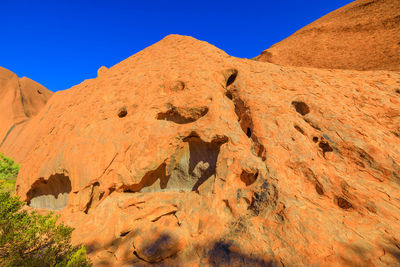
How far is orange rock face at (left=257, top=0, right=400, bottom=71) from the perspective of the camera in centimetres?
1108

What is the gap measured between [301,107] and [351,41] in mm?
11722

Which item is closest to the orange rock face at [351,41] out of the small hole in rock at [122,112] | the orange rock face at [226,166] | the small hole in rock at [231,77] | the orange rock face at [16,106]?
the orange rock face at [226,166]

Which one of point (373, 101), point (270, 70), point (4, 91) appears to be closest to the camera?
point (373, 101)

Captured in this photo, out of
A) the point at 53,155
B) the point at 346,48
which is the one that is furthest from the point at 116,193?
the point at 346,48

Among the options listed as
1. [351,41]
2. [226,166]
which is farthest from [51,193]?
[351,41]

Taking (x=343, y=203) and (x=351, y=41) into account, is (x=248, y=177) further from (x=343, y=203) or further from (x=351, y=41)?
(x=351, y=41)

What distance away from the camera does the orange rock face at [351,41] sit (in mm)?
11078

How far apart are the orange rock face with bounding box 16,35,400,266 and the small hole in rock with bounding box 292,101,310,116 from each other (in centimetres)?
6

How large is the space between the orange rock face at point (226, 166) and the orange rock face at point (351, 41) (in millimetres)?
4978

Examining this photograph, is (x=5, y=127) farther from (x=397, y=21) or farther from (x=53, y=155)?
(x=397, y=21)

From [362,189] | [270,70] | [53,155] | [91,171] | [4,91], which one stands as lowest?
[362,189]

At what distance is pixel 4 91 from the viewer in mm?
25188

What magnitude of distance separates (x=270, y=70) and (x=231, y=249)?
629 cm

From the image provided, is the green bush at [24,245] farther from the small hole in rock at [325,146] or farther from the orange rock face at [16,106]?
the orange rock face at [16,106]
